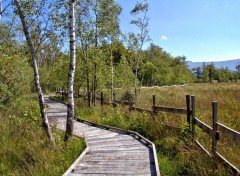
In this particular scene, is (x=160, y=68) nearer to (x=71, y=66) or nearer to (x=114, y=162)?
(x=71, y=66)

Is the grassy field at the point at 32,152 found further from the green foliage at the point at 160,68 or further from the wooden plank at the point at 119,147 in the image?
the green foliage at the point at 160,68

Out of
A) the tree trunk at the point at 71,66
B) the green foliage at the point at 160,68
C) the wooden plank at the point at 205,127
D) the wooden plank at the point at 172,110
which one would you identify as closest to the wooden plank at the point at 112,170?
the wooden plank at the point at 205,127

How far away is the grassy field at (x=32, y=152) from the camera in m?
6.51

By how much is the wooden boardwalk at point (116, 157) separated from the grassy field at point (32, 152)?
39 centimetres

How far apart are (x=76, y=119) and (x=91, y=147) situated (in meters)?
6.58

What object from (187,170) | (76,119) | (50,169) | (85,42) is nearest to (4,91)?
(76,119)

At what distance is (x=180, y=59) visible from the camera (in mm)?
86188

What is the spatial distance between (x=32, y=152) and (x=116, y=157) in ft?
7.20

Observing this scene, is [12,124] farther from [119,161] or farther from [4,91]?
[119,161]

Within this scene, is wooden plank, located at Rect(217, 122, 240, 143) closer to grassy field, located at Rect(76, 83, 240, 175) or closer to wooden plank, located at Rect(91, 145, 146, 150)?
grassy field, located at Rect(76, 83, 240, 175)

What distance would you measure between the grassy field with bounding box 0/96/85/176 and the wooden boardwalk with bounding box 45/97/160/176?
1.30 ft

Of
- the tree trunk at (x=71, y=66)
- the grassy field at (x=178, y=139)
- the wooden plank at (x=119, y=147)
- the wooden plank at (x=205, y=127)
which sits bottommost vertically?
the wooden plank at (x=119, y=147)

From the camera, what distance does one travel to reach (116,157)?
6.91 metres

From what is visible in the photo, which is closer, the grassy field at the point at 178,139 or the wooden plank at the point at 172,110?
the grassy field at the point at 178,139
